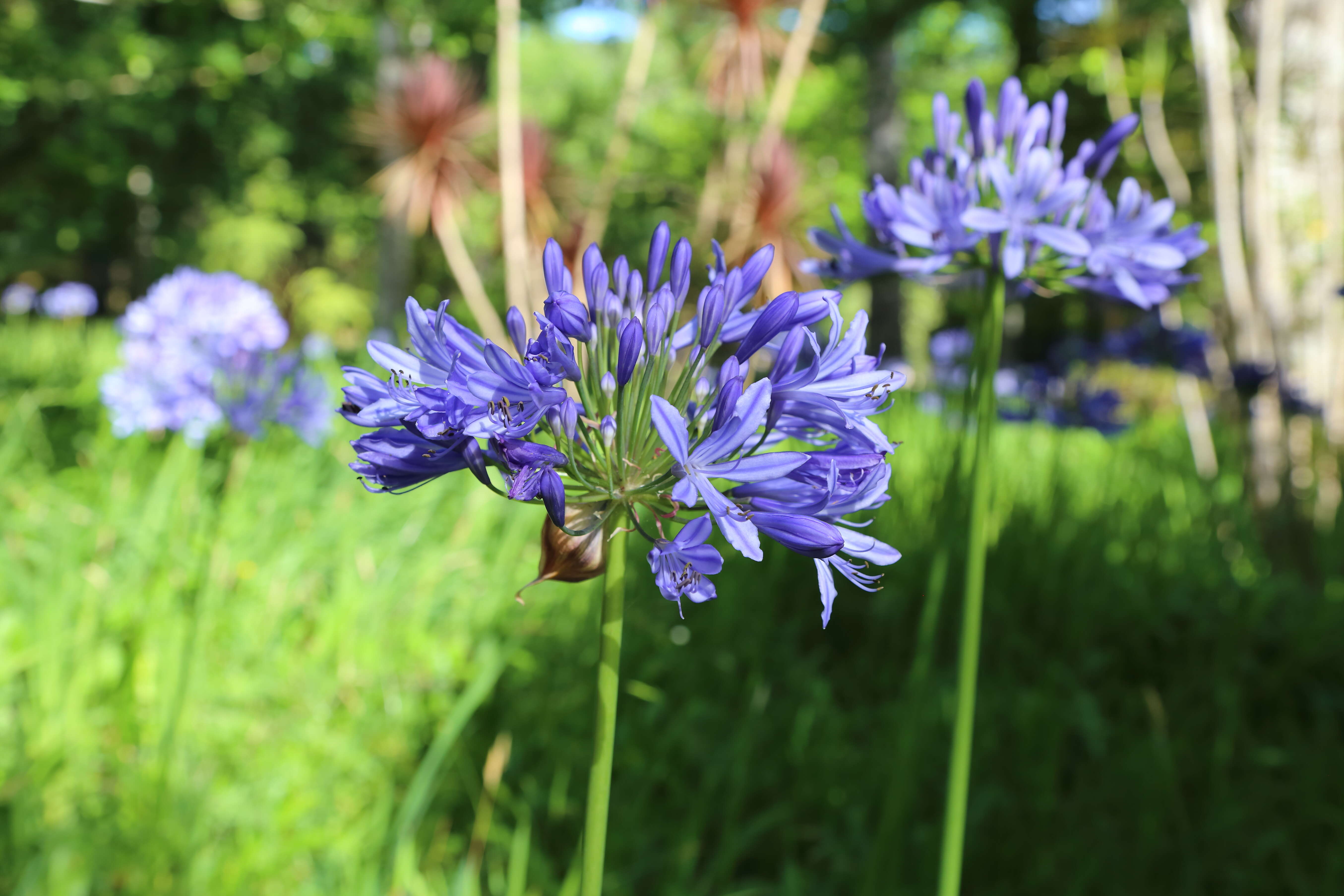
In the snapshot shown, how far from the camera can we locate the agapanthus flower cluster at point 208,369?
93.8 inches

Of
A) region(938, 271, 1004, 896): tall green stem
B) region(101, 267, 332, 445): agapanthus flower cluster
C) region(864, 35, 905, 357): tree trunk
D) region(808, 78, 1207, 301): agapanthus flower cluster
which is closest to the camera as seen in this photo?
region(938, 271, 1004, 896): tall green stem

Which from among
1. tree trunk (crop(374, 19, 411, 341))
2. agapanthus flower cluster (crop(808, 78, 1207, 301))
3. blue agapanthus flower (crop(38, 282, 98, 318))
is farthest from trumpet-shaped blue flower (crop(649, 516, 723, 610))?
blue agapanthus flower (crop(38, 282, 98, 318))

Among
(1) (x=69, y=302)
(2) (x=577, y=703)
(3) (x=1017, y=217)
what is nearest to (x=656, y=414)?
(3) (x=1017, y=217)

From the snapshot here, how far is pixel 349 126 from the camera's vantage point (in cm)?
1237

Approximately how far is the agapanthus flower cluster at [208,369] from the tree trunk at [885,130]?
28.6 ft

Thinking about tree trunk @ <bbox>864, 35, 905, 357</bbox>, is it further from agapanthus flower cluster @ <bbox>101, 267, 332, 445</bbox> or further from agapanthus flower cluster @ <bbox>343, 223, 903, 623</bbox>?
agapanthus flower cluster @ <bbox>343, 223, 903, 623</bbox>

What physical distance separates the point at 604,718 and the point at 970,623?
2.15ft

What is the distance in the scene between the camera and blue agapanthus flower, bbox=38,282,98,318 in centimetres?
889

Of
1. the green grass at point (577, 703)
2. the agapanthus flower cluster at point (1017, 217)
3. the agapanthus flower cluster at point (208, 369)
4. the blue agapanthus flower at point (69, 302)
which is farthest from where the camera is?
the blue agapanthus flower at point (69, 302)

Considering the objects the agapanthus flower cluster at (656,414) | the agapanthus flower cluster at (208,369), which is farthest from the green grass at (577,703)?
the agapanthus flower cluster at (656,414)

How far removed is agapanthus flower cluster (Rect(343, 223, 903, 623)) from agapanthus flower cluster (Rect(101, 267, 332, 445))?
176cm

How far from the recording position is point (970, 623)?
1.17 m

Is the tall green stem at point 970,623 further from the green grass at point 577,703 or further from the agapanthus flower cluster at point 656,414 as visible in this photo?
the agapanthus flower cluster at point 656,414

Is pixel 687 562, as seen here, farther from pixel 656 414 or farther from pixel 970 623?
pixel 970 623
